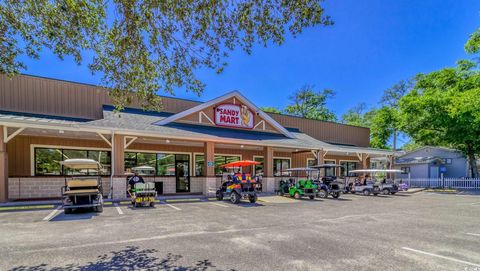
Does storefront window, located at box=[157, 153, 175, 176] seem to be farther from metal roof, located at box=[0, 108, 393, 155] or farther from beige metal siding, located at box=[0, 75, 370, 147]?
beige metal siding, located at box=[0, 75, 370, 147]

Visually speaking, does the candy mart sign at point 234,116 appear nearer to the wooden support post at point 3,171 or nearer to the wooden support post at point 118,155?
the wooden support post at point 118,155

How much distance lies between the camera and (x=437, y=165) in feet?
90.8

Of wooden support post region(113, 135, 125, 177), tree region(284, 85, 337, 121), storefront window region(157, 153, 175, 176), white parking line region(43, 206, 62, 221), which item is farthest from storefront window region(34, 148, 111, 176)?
tree region(284, 85, 337, 121)

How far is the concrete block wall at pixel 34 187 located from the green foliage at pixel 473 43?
27786 millimetres

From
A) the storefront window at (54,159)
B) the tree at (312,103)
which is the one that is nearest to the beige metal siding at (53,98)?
the storefront window at (54,159)

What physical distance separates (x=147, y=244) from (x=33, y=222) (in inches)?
167

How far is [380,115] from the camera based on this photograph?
32.8m

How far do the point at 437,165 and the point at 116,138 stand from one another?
3057 cm

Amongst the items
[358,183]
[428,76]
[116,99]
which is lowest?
[358,183]

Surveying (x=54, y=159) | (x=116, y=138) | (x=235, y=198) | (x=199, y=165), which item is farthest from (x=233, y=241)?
(x=54, y=159)

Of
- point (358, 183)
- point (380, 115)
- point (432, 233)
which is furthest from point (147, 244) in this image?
point (380, 115)

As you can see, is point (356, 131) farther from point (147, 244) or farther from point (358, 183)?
point (147, 244)

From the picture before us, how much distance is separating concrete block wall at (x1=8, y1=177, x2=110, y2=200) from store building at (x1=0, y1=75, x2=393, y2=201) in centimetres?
4

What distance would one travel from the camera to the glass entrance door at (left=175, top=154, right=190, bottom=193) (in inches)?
645
